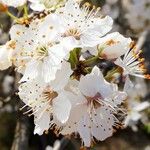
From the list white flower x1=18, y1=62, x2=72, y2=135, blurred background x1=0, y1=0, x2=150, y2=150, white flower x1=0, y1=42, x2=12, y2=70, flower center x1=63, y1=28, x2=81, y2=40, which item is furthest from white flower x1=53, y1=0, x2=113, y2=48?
blurred background x1=0, y1=0, x2=150, y2=150

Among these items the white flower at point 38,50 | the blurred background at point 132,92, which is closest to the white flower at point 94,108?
the white flower at point 38,50

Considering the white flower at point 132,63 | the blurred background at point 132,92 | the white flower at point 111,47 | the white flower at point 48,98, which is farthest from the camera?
the blurred background at point 132,92

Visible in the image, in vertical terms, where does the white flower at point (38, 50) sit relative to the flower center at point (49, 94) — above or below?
above

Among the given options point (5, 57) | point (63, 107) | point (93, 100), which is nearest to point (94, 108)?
point (93, 100)

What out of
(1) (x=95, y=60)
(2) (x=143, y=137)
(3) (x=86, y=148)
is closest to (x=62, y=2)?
(1) (x=95, y=60)

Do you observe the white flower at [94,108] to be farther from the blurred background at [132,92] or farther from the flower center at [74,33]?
the blurred background at [132,92]

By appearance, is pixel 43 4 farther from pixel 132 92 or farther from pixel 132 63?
pixel 132 92
